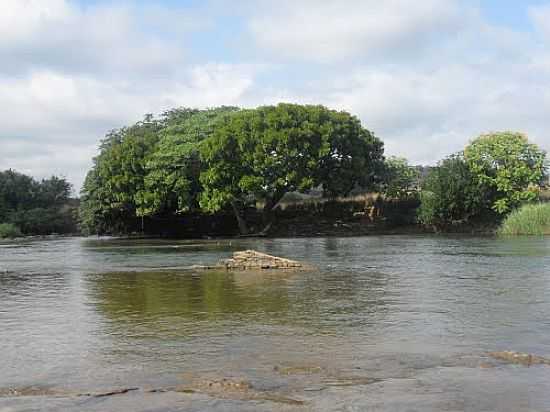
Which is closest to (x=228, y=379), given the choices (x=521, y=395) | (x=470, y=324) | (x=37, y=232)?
(x=521, y=395)

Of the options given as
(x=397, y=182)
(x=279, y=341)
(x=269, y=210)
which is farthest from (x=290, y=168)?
(x=279, y=341)

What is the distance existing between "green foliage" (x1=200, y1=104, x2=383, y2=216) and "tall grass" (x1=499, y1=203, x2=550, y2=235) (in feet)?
40.4

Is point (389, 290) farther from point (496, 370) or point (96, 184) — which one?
point (96, 184)

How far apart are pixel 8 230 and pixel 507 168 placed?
4585 cm

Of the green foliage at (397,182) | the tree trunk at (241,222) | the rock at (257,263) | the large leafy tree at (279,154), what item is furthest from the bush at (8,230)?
the rock at (257,263)

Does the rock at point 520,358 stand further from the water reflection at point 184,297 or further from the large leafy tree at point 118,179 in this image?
the large leafy tree at point 118,179

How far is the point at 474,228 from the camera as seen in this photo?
167ft

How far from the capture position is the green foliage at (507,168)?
4912 cm

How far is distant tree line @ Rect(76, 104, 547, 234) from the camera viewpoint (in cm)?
4841

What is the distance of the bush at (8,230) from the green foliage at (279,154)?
2334 cm

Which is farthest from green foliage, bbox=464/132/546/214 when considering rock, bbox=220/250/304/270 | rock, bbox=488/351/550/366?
rock, bbox=488/351/550/366

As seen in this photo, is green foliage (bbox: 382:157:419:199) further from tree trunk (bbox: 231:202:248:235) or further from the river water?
the river water

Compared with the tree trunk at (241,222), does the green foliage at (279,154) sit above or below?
above

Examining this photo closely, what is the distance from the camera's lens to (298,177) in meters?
48.7
